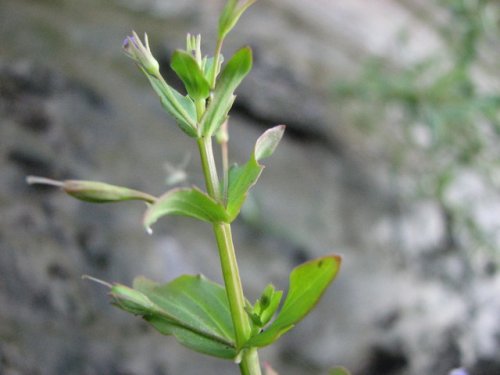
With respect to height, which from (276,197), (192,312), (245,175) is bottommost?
(276,197)

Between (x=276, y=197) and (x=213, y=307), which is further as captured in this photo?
(x=276, y=197)

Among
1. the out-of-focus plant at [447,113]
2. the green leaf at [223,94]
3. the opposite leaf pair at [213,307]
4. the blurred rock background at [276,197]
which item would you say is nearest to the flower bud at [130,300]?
the opposite leaf pair at [213,307]

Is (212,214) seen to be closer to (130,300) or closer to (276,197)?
(130,300)

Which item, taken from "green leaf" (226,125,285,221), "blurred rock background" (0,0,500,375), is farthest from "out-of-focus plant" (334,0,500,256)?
"green leaf" (226,125,285,221)

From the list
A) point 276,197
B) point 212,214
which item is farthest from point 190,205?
point 276,197

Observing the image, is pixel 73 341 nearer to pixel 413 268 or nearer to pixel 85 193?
pixel 85 193

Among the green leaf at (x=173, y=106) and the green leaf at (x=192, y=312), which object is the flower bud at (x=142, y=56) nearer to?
the green leaf at (x=173, y=106)

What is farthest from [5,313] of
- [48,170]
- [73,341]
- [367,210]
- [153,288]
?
[367,210]
